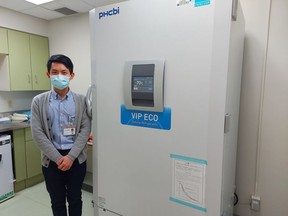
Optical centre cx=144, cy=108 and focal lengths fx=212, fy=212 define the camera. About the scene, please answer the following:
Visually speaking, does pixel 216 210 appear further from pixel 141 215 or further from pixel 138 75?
pixel 138 75

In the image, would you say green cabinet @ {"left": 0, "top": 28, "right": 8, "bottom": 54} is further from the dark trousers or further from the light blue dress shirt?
the dark trousers

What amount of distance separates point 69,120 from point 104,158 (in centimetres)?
43

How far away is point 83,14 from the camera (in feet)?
9.61

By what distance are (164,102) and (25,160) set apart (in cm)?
249

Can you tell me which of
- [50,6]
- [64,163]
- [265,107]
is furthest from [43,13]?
[265,107]

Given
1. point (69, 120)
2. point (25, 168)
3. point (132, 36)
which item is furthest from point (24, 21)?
point (132, 36)

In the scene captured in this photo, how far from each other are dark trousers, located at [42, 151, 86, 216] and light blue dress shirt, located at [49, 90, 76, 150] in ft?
0.29

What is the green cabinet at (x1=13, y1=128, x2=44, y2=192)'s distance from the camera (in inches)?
107

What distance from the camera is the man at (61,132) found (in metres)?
1.55

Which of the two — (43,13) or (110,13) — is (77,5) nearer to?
(43,13)

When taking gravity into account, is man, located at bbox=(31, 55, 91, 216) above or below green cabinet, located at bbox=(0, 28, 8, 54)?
below

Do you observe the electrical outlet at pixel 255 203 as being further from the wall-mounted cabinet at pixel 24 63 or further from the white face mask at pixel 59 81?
the wall-mounted cabinet at pixel 24 63

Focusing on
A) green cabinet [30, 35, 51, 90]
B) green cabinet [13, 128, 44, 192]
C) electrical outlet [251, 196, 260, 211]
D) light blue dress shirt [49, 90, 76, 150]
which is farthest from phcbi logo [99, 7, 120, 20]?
green cabinet [30, 35, 51, 90]

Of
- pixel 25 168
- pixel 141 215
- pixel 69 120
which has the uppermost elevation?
pixel 69 120
